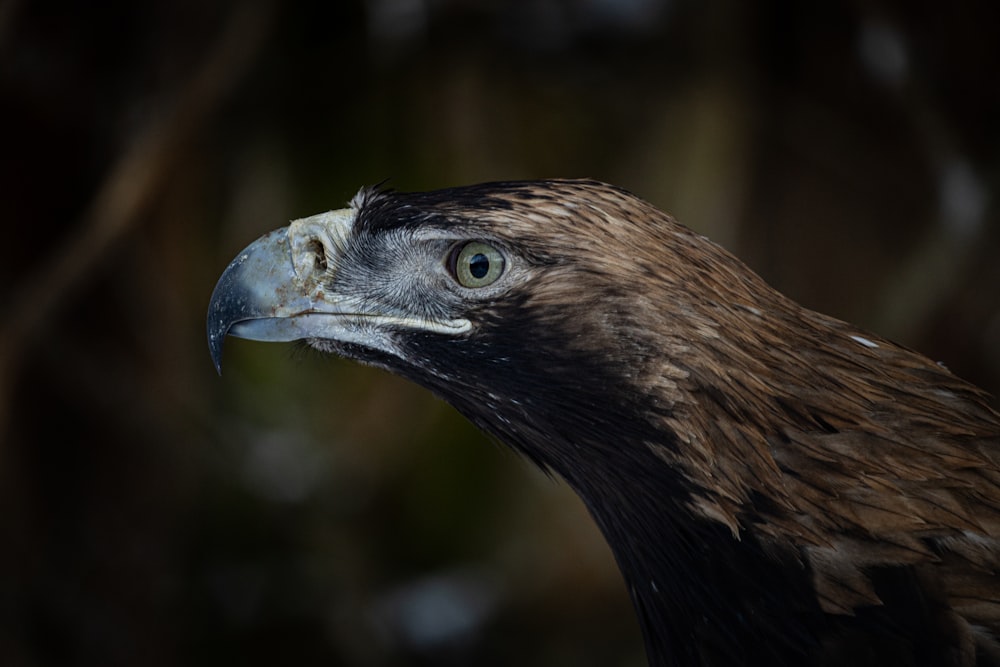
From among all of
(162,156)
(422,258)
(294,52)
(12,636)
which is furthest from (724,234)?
(12,636)

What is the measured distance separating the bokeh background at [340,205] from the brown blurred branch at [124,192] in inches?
0.4

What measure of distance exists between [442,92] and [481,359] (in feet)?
8.23

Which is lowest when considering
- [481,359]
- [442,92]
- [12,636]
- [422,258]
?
[12,636]

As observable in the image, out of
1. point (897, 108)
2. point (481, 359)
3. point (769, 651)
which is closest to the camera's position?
point (769, 651)

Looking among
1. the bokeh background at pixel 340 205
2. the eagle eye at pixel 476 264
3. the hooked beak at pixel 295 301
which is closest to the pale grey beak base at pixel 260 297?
the hooked beak at pixel 295 301

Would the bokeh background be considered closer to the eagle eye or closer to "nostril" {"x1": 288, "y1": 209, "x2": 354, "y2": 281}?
"nostril" {"x1": 288, "y1": 209, "x2": 354, "y2": 281}

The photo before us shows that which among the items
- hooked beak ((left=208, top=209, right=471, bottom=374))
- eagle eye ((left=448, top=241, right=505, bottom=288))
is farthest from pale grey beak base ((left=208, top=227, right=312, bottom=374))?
eagle eye ((left=448, top=241, right=505, bottom=288))

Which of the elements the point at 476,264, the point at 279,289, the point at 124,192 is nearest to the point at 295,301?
the point at 279,289

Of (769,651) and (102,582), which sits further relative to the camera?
(102,582)

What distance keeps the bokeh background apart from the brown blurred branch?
1 cm

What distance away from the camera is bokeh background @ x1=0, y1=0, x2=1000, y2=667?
3.81 meters

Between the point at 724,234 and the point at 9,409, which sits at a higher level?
the point at 724,234

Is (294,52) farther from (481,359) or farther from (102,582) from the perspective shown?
(481,359)

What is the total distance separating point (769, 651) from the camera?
150 cm
